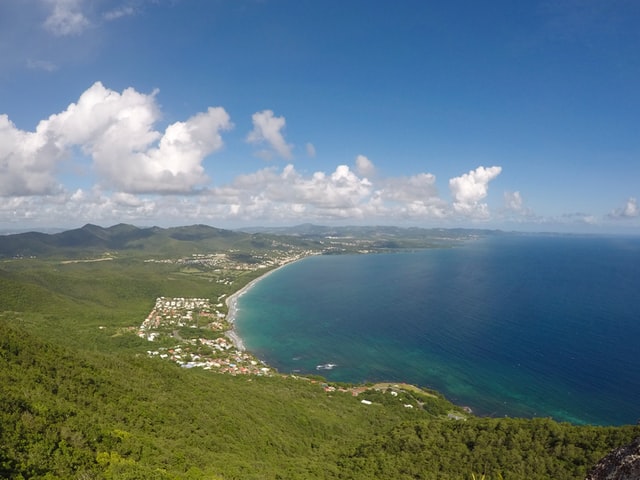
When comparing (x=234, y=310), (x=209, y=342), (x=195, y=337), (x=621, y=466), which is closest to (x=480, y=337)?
(x=209, y=342)

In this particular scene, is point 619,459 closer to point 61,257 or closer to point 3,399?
point 3,399

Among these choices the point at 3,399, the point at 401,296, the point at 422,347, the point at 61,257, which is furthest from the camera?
the point at 61,257

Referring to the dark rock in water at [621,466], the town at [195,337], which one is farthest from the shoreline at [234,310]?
the dark rock in water at [621,466]

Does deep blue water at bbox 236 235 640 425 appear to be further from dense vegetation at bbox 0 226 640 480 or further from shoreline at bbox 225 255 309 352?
dense vegetation at bbox 0 226 640 480

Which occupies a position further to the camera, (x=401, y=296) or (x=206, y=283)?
(x=206, y=283)

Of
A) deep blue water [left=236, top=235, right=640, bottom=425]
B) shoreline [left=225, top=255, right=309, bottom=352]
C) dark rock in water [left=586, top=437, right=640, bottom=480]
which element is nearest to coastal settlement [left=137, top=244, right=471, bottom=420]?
shoreline [left=225, top=255, right=309, bottom=352]

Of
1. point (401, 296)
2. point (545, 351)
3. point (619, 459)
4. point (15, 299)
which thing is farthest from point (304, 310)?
point (619, 459)

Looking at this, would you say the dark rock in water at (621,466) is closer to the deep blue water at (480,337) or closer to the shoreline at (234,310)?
the deep blue water at (480,337)

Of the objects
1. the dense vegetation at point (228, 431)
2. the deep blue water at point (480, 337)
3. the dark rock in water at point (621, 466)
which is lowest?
the deep blue water at point (480, 337)
